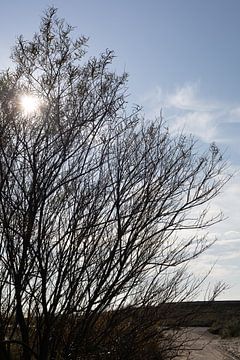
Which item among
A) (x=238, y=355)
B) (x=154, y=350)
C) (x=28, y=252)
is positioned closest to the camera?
(x=28, y=252)

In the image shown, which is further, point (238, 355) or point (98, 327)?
point (238, 355)

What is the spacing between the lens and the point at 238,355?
2228 cm

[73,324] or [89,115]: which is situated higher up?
[89,115]

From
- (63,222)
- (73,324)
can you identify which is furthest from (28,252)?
(73,324)

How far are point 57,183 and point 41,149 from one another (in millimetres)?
493

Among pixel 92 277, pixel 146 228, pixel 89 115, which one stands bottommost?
pixel 92 277

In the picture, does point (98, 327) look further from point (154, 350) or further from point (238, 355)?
point (238, 355)

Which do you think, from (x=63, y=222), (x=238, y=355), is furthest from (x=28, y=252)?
(x=238, y=355)

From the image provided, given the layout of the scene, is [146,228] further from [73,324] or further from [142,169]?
[73,324]

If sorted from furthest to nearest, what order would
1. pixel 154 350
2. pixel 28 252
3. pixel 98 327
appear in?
1. pixel 154 350
2. pixel 98 327
3. pixel 28 252

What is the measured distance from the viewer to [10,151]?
7176mm

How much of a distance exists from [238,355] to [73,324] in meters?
16.8

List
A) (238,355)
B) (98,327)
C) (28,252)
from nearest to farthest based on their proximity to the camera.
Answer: (28,252) < (98,327) < (238,355)

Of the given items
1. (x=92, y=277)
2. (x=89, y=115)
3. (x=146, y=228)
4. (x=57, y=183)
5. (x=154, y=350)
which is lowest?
(x=154, y=350)
